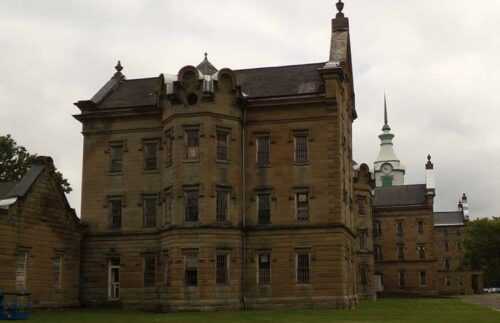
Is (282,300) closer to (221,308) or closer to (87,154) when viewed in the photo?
(221,308)

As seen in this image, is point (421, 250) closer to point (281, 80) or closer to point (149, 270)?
point (281, 80)

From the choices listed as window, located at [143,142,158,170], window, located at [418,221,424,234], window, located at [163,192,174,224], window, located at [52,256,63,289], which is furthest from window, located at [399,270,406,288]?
window, located at [52,256,63,289]

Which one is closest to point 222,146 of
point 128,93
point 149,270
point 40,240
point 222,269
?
point 222,269

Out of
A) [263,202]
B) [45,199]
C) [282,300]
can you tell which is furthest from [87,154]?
[282,300]

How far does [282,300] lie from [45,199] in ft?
50.4

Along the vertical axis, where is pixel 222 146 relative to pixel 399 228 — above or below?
above

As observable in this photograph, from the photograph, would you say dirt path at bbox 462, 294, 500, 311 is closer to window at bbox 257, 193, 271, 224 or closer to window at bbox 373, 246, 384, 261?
window at bbox 257, 193, 271, 224

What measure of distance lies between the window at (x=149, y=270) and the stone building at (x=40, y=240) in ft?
14.9

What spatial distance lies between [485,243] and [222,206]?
3055 inches

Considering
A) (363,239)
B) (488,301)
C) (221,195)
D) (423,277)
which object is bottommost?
(488,301)

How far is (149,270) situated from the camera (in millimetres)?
46469

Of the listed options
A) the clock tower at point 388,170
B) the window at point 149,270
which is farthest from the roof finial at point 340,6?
the clock tower at point 388,170

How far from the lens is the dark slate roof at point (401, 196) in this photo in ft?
324

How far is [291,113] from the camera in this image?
45500 mm
